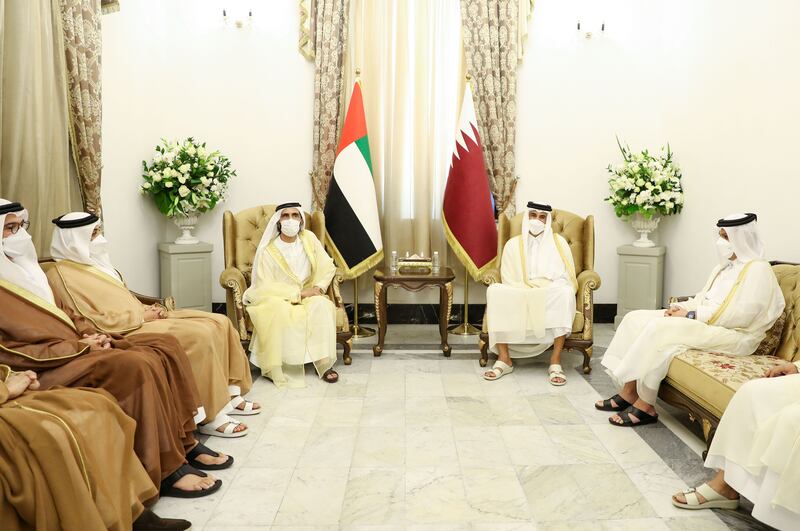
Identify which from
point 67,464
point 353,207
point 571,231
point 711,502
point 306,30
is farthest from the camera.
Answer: point 306,30

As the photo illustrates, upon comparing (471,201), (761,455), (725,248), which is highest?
(471,201)

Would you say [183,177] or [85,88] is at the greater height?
[85,88]

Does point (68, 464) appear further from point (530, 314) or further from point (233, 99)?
point (233, 99)

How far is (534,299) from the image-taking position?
174 inches

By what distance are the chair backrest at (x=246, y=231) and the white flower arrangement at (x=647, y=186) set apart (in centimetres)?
278

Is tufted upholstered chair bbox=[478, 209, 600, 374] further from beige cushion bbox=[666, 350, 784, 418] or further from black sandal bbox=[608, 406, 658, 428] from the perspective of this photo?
beige cushion bbox=[666, 350, 784, 418]

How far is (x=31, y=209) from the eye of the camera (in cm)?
336

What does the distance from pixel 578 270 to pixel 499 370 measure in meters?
1.19

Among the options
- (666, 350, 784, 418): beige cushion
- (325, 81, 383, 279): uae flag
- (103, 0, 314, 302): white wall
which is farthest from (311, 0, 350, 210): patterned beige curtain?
(666, 350, 784, 418): beige cushion

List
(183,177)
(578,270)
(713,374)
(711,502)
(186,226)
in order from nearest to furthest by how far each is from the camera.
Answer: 1. (711,502)
2. (713,374)
3. (578,270)
4. (183,177)
5. (186,226)

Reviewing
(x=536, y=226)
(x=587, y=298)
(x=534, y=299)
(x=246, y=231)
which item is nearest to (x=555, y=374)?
(x=534, y=299)

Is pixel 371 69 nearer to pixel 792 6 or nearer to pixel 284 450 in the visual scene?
pixel 792 6

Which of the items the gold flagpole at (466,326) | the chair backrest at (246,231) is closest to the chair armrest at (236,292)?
the chair backrest at (246,231)

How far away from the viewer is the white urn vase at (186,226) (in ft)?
18.4
